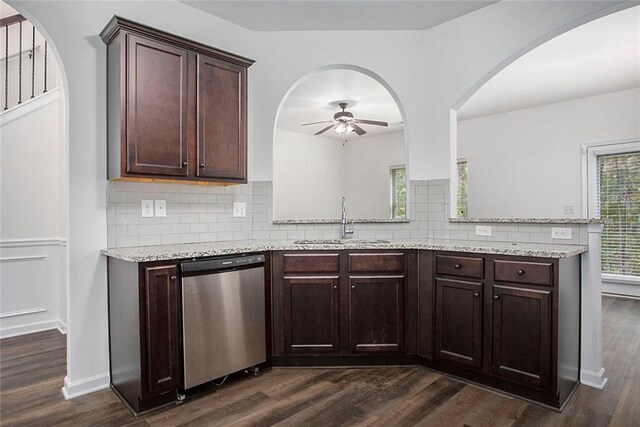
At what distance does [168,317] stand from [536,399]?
7.27 ft

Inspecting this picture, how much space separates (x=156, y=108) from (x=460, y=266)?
2.23m

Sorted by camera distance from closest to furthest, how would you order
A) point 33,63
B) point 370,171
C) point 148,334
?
point 148,334, point 33,63, point 370,171

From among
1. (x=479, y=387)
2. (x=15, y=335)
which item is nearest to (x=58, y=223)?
(x=15, y=335)

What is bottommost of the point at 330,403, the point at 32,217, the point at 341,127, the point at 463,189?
the point at 330,403

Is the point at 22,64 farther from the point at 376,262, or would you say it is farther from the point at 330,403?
the point at 330,403

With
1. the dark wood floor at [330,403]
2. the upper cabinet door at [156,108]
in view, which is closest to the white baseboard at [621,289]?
the dark wood floor at [330,403]

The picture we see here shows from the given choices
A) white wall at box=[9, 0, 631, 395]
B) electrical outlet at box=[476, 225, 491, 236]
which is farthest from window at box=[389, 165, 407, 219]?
electrical outlet at box=[476, 225, 491, 236]

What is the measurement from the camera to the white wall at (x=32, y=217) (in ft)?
11.4

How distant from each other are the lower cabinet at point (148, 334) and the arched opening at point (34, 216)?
5.79 feet

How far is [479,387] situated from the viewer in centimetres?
248

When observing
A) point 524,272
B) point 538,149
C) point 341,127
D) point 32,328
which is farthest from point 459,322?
point 538,149

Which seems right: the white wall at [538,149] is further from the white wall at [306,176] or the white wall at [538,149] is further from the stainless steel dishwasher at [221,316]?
the stainless steel dishwasher at [221,316]

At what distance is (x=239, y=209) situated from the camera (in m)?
3.17

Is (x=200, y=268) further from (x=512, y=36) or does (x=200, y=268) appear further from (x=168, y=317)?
(x=512, y=36)
